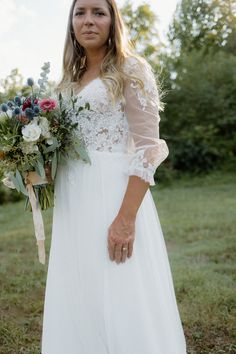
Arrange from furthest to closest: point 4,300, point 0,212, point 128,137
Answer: point 0,212
point 4,300
point 128,137

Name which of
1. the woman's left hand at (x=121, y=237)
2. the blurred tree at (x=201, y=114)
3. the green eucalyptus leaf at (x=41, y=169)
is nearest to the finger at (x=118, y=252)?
the woman's left hand at (x=121, y=237)

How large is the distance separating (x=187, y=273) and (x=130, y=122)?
326 cm

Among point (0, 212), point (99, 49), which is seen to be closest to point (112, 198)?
point (99, 49)

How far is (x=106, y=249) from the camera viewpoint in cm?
243

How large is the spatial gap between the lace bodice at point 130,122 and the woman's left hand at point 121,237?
0.72ft

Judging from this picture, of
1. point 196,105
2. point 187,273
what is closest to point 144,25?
point 196,105

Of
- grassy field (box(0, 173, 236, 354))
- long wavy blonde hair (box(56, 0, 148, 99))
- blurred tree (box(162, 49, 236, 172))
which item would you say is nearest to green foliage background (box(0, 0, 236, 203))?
blurred tree (box(162, 49, 236, 172))

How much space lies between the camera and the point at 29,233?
7820mm

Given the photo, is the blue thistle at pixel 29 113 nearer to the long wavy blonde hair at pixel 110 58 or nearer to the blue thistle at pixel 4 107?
the blue thistle at pixel 4 107

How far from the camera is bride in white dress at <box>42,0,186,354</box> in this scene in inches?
93.2

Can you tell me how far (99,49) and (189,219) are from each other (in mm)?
5739

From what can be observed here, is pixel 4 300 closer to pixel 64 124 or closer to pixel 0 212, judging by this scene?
pixel 64 124

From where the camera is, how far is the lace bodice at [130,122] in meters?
2.35

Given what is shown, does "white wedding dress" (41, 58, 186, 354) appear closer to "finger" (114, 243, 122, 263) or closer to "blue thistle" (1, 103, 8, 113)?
"finger" (114, 243, 122, 263)
